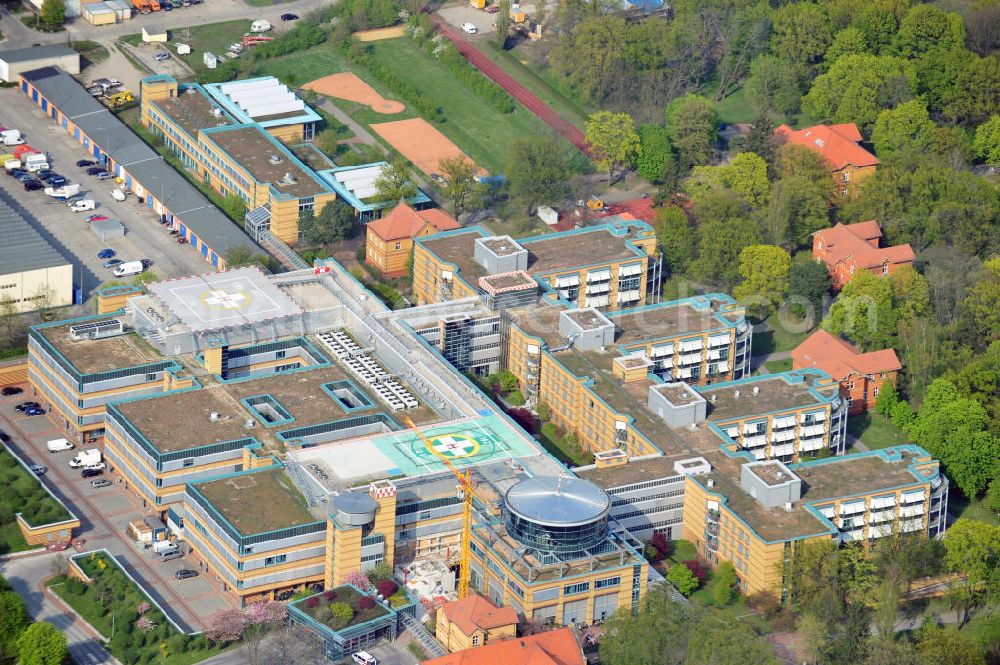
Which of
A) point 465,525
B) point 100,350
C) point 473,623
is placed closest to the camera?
point 473,623

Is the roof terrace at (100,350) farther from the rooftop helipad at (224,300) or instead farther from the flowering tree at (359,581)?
the flowering tree at (359,581)

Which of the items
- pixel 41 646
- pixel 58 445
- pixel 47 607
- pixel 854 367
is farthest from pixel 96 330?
pixel 854 367

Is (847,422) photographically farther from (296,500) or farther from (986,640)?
(296,500)

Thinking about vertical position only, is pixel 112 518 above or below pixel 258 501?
below

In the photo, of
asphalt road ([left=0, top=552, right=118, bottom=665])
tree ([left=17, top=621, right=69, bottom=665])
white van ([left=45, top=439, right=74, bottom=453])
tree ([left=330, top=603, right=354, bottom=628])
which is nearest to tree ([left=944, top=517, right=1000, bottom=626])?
tree ([left=330, top=603, right=354, bottom=628])

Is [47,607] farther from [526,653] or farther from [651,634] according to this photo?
[651,634]

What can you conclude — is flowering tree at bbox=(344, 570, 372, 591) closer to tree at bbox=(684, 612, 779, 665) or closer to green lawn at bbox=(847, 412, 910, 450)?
tree at bbox=(684, 612, 779, 665)
